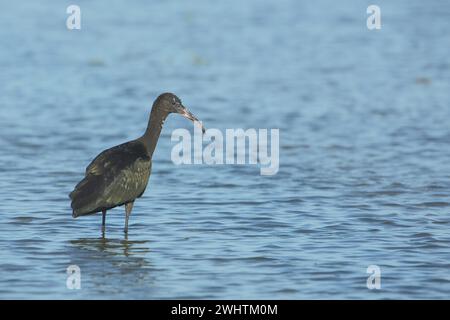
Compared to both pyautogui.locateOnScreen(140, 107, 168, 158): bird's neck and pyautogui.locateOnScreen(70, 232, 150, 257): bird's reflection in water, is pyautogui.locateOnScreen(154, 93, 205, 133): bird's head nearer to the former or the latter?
pyautogui.locateOnScreen(140, 107, 168, 158): bird's neck

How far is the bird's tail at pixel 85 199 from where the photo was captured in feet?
40.0

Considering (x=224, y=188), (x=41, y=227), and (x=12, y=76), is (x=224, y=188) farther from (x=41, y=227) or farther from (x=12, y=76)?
(x=12, y=76)

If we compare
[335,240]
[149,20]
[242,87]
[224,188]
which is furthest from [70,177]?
[149,20]

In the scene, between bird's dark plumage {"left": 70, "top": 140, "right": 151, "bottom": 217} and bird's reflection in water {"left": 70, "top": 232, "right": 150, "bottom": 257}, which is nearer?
bird's dark plumage {"left": 70, "top": 140, "right": 151, "bottom": 217}

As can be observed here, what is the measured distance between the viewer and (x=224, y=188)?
52.5 ft

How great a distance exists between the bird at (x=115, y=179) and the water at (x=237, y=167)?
47 cm

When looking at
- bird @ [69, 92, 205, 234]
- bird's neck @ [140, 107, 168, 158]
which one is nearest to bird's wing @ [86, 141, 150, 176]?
bird @ [69, 92, 205, 234]

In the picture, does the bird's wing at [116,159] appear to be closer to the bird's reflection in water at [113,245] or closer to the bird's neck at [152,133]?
the bird's neck at [152,133]

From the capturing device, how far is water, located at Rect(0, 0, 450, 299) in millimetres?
11648

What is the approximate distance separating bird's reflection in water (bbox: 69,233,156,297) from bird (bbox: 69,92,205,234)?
0.34m

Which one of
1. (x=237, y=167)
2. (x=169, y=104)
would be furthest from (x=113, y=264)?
(x=237, y=167)

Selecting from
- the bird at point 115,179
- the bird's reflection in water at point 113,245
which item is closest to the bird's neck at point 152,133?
the bird at point 115,179

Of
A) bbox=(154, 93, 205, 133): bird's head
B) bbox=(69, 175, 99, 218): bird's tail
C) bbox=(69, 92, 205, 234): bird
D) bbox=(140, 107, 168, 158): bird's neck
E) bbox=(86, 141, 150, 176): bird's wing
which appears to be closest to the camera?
bbox=(69, 175, 99, 218): bird's tail
